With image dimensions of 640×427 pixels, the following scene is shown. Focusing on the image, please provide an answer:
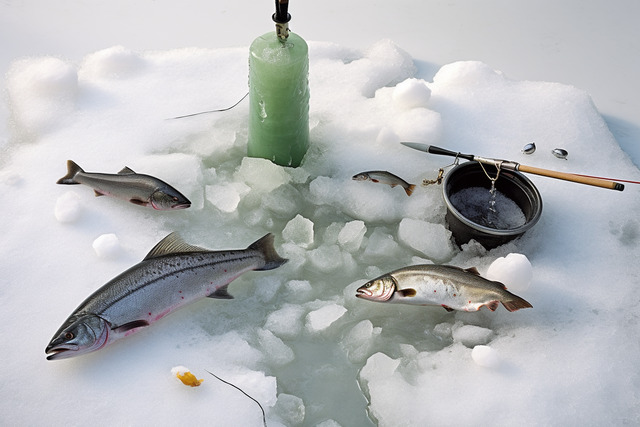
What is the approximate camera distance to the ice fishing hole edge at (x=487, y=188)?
177 cm

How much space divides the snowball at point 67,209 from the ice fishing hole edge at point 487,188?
1125 millimetres

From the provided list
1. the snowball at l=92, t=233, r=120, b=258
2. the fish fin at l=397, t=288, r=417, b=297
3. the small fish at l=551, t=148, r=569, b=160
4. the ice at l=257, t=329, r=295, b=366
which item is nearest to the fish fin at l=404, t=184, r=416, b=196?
the fish fin at l=397, t=288, r=417, b=297

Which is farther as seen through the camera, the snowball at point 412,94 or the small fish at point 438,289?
the snowball at point 412,94

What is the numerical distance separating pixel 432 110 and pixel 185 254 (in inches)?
43.0

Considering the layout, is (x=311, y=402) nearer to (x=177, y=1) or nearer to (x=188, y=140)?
(x=188, y=140)

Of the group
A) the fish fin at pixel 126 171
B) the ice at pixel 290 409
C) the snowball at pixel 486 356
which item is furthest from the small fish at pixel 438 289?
the fish fin at pixel 126 171

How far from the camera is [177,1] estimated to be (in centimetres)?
301

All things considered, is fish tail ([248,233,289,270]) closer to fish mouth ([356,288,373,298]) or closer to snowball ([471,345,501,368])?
fish mouth ([356,288,373,298])

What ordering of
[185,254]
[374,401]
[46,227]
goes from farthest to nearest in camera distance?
1. [46,227]
2. [185,254]
3. [374,401]

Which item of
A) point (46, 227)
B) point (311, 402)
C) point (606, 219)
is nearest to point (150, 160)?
point (46, 227)

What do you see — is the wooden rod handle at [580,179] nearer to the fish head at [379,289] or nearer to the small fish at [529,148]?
the small fish at [529,148]

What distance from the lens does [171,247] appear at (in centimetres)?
172

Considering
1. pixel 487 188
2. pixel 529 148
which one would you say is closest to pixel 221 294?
pixel 487 188

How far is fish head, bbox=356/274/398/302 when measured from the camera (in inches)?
65.3
